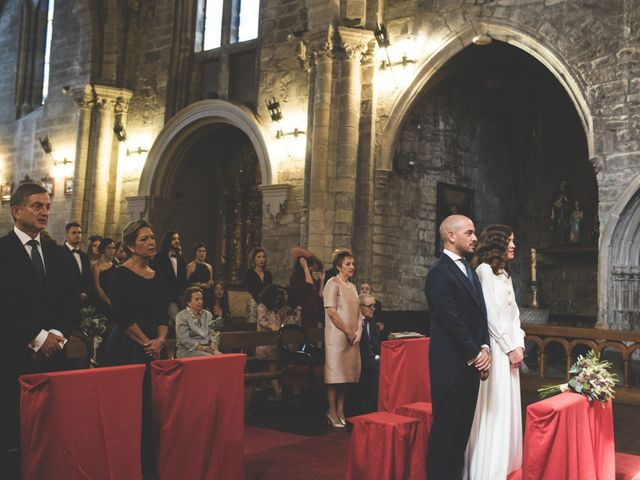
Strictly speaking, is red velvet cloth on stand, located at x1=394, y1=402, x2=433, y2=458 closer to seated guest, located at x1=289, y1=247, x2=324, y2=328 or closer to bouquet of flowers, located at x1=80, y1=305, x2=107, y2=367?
bouquet of flowers, located at x1=80, y1=305, x2=107, y2=367

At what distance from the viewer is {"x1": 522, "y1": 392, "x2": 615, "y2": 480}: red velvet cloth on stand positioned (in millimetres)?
3637

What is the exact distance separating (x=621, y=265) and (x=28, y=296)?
7.14m

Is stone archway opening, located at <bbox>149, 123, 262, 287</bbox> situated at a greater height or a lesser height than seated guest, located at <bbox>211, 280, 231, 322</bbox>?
greater

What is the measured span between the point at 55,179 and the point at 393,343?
11566 millimetres

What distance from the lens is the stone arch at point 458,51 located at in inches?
352

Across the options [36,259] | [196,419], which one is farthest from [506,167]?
[36,259]

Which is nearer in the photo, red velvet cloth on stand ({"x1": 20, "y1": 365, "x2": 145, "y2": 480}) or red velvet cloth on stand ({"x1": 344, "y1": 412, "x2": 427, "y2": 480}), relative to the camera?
red velvet cloth on stand ({"x1": 20, "y1": 365, "x2": 145, "y2": 480})

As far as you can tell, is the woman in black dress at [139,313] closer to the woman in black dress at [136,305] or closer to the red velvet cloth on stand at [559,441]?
the woman in black dress at [136,305]

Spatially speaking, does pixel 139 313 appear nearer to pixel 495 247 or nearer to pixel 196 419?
pixel 196 419

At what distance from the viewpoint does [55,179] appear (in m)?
15.0

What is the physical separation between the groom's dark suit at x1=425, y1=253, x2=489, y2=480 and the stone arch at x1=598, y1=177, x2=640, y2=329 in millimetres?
5282

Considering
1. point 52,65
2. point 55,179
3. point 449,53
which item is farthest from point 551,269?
point 52,65

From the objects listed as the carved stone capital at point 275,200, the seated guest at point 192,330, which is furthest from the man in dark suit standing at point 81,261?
the carved stone capital at point 275,200

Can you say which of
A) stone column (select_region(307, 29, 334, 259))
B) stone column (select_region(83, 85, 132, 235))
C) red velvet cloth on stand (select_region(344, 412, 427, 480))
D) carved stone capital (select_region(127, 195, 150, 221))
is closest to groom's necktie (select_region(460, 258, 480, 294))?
red velvet cloth on stand (select_region(344, 412, 427, 480))
